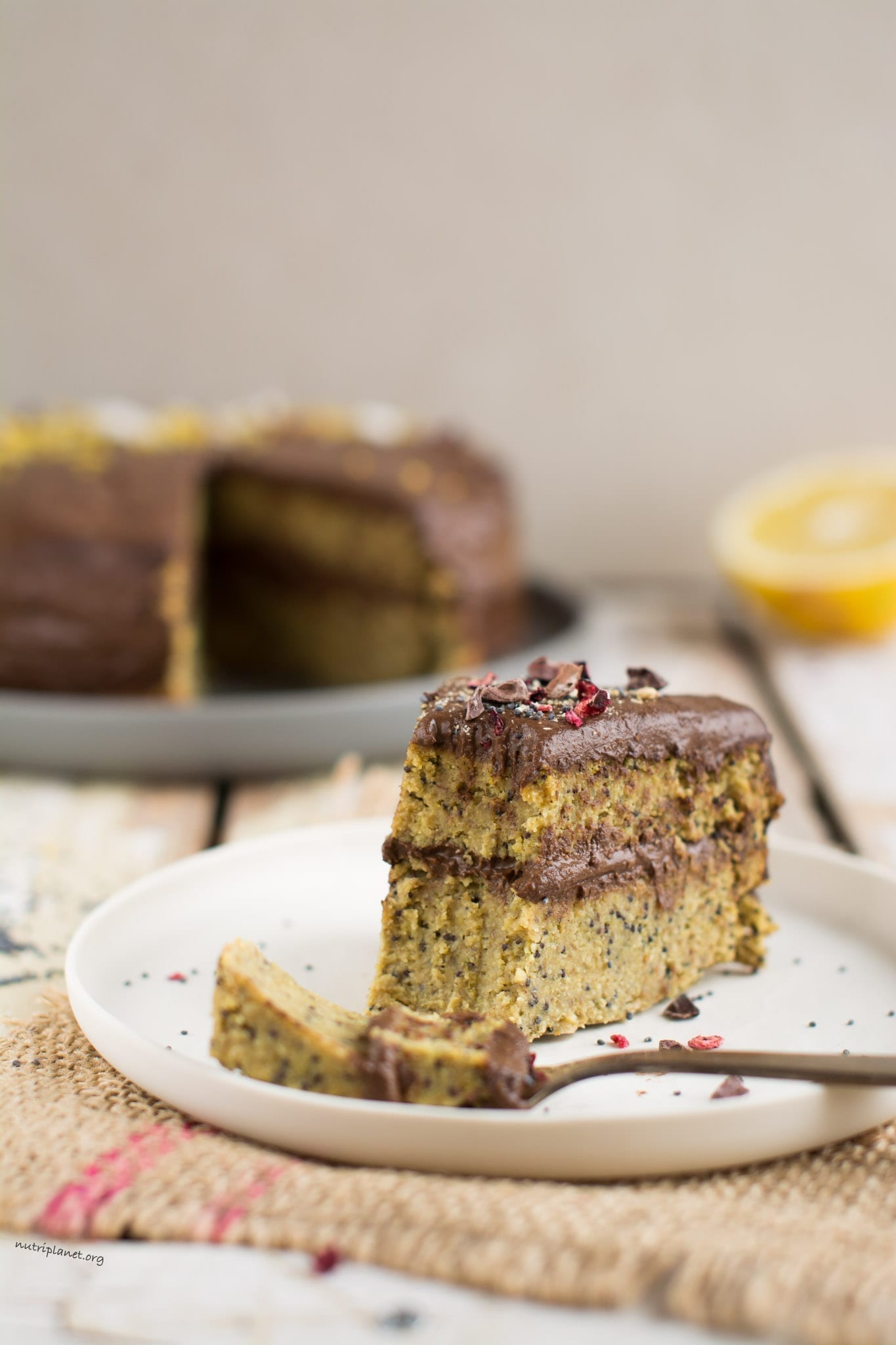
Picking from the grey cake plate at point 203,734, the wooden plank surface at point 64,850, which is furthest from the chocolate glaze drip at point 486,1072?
the grey cake plate at point 203,734

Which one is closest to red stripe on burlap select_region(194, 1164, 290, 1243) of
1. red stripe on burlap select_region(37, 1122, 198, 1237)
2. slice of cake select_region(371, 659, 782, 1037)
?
red stripe on burlap select_region(37, 1122, 198, 1237)

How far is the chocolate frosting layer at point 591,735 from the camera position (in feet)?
7.70

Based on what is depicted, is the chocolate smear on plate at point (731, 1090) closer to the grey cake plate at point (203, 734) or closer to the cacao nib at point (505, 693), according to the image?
the cacao nib at point (505, 693)

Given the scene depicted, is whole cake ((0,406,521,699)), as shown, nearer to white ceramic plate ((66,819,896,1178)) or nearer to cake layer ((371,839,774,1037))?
white ceramic plate ((66,819,896,1178))

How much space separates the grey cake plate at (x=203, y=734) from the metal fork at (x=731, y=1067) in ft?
6.40

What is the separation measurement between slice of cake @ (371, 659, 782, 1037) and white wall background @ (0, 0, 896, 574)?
4156mm

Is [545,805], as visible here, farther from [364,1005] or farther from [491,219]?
[491,219]

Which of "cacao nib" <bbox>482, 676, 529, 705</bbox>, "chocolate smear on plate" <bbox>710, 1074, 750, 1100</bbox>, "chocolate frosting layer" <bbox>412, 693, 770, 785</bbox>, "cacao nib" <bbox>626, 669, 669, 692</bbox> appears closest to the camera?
"chocolate smear on plate" <bbox>710, 1074, 750, 1100</bbox>

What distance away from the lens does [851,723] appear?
4516mm

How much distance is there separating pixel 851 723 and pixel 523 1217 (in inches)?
122

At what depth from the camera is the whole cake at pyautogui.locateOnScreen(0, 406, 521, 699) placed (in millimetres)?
4555

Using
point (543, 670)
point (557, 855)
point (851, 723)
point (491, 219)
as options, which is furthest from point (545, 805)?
point (491, 219)

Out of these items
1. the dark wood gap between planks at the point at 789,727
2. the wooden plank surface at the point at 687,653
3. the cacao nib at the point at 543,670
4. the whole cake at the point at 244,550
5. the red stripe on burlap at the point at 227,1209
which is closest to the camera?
the red stripe on burlap at the point at 227,1209

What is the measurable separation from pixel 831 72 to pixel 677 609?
2.40 meters
